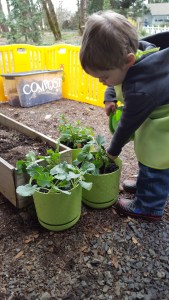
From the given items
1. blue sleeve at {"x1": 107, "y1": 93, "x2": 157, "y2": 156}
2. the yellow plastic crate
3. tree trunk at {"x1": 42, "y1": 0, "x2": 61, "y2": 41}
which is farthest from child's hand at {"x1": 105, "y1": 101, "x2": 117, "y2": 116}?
tree trunk at {"x1": 42, "y1": 0, "x2": 61, "y2": 41}

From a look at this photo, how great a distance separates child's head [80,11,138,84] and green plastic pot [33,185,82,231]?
0.50 m

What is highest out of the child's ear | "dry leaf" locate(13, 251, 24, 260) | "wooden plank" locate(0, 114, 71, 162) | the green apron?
the child's ear

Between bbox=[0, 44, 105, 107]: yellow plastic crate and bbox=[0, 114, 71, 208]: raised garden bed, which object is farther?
bbox=[0, 44, 105, 107]: yellow plastic crate

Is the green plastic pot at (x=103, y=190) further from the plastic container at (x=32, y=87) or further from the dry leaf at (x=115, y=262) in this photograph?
the plastic container at (x=32, y=87)

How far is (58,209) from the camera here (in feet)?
3.37

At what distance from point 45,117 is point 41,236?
1.67 metres

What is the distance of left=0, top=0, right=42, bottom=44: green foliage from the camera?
16.7 ft

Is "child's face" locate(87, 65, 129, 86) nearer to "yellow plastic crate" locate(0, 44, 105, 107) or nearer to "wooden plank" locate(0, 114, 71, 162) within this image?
"wooden plank" locate(0, 114, 71, 162)

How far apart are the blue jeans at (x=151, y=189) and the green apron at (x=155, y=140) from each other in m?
0.05

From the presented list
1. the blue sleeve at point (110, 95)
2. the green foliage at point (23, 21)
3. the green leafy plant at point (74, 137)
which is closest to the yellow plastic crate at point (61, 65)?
the green leafy plant at point (74, 137)

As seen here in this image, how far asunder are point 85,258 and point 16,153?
0.67 metres

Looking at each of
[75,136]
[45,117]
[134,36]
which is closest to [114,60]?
[134,36]

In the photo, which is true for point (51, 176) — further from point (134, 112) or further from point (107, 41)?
point (107, 41)

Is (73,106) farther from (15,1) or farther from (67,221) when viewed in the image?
(15,1)
